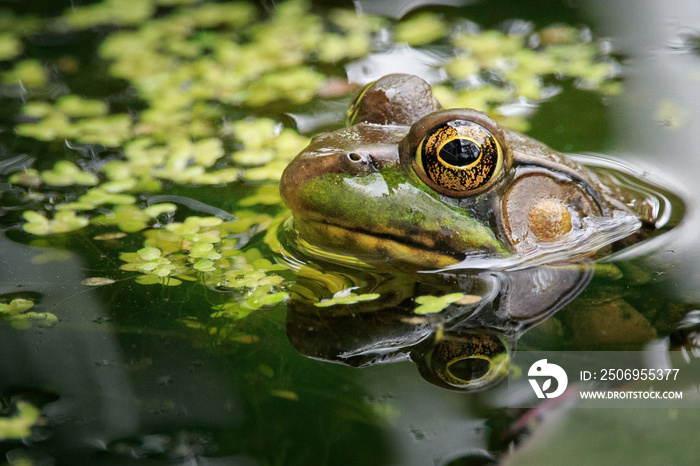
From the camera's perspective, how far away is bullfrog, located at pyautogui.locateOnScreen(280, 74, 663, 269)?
8.23 ft

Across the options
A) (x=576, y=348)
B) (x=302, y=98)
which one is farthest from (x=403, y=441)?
(x=302, y=98)

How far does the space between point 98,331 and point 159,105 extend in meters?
2.28

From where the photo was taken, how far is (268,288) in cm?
266

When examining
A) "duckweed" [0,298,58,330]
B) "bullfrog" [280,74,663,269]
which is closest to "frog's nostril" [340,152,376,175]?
"bullfrog" [280,74,663,269]

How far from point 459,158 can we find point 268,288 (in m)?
0.96

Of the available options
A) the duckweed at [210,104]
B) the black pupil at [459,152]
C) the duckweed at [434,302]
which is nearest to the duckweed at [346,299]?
the duckweed at [210,104]

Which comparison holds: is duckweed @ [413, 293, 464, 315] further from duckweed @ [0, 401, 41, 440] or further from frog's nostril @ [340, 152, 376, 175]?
duckweed @ [0, 401, 41, 440]

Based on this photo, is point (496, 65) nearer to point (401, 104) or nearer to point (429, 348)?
point (401, 104)

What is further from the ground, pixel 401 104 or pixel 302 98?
pixel 401 104

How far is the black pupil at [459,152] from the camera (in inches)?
98.0

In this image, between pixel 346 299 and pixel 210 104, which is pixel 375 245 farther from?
pixel 210 104

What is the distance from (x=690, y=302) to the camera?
2539 millimetres

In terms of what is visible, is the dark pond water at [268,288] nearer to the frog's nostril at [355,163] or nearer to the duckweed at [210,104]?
the duckweed at [210,104]

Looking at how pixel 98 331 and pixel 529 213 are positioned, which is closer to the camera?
pixel 98 331
